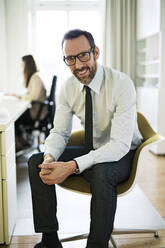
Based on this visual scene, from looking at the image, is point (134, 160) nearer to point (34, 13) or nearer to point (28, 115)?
point (28, 115)

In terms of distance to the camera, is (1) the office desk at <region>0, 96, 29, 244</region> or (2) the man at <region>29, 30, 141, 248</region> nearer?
(2) the man at <region>29, 30, 141, 248</region>

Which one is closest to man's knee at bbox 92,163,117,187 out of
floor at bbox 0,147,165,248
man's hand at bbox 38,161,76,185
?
man's hand at bbox 38,161,76,185

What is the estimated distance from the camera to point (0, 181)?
1685 millimetres

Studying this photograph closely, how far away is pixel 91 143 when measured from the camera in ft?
5.53

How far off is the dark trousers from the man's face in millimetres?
425

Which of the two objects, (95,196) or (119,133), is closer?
(95,196)

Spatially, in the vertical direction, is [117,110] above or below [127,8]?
below

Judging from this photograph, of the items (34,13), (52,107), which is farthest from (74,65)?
(34,13)

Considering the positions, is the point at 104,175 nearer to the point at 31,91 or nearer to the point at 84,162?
the point at 84,162

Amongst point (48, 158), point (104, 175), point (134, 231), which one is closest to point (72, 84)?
point (48, 158)

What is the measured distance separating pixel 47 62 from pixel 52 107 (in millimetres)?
2154

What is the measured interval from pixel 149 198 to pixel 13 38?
12.3 feet

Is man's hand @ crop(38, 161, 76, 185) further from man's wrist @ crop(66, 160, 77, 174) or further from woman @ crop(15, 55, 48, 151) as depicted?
woman @ crop(15, 55, 48, 151)

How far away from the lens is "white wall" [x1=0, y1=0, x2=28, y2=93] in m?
5.09
